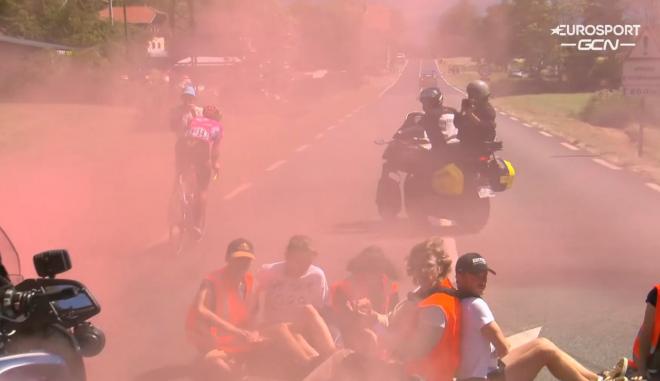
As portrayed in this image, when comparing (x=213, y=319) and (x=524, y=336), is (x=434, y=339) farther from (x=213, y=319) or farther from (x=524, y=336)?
(x=524, y=336)

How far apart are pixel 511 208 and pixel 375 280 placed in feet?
20.9

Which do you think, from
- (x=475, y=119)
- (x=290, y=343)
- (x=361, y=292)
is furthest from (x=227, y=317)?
(x=475, y=119)

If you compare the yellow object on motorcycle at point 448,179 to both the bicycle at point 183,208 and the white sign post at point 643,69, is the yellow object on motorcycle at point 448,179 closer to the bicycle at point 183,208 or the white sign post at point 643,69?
the bicycle at point 183,208

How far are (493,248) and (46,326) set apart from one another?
641 cm

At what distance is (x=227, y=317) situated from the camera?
204 inches

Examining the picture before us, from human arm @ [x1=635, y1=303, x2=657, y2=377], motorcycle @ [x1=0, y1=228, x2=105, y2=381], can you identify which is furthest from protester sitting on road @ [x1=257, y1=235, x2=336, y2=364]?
motorcycle @ [x1=0, y1=228, x2=105, y2=381]

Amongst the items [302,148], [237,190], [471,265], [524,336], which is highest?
[471,265]

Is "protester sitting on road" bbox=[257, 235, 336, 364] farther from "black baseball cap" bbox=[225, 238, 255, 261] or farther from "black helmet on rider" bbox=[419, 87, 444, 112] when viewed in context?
"black helmet on rider" bbox=[419, 87, 444, 112]

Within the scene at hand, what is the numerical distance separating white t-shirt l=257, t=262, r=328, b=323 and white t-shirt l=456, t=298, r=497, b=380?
4.69 ft

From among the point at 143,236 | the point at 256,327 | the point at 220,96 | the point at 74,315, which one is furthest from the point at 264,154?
the point at 74,315

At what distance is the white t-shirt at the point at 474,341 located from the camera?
393 cm

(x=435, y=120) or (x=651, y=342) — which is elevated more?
(x=435, y=120)

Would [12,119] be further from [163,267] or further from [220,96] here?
[163,267]

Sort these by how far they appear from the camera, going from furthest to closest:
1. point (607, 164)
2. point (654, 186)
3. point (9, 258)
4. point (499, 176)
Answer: point (607, 164) → point (654, 186) → point (499, 176) → point (9, 258)
